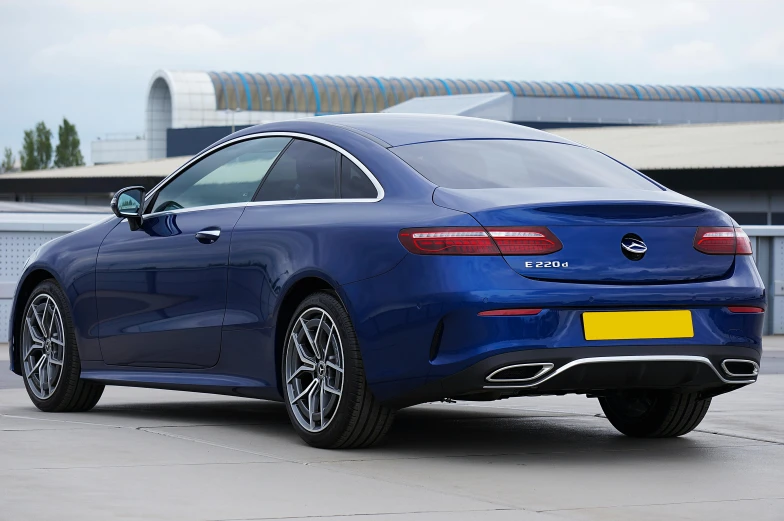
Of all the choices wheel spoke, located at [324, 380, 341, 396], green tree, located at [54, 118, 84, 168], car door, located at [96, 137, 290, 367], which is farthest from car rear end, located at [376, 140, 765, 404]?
green tree, located at [54, 118, 84, 168]

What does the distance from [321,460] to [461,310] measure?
0.95 meters

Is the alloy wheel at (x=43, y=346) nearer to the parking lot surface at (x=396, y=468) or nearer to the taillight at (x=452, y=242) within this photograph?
the parking lot surface at (x=396, y=468)

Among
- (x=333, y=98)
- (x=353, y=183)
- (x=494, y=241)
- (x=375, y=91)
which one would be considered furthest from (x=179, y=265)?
(x=375, y=91)

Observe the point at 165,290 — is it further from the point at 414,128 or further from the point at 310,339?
the point at 414,128

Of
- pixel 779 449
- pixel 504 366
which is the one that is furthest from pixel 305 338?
pixel 779 449

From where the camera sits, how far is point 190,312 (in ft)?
24.9

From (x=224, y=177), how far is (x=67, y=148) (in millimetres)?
91933

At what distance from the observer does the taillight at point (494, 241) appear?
6148mm

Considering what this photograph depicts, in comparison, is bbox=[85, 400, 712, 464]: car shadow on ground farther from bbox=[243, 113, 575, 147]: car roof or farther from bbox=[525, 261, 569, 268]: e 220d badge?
bbox=[243, 113, 575, 147]: car roof

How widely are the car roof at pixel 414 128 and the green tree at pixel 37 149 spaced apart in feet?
304

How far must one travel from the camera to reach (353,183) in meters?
6.89

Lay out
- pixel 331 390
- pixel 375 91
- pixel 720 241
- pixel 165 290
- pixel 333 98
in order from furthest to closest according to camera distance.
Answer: pixel 375 91 → pixel 333 98 → pixel 165 290 → pixel 331 390 → pixel 720 241

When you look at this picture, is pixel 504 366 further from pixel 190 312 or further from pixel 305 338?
pixel 190 312

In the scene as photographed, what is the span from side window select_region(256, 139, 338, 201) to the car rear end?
0.64m
